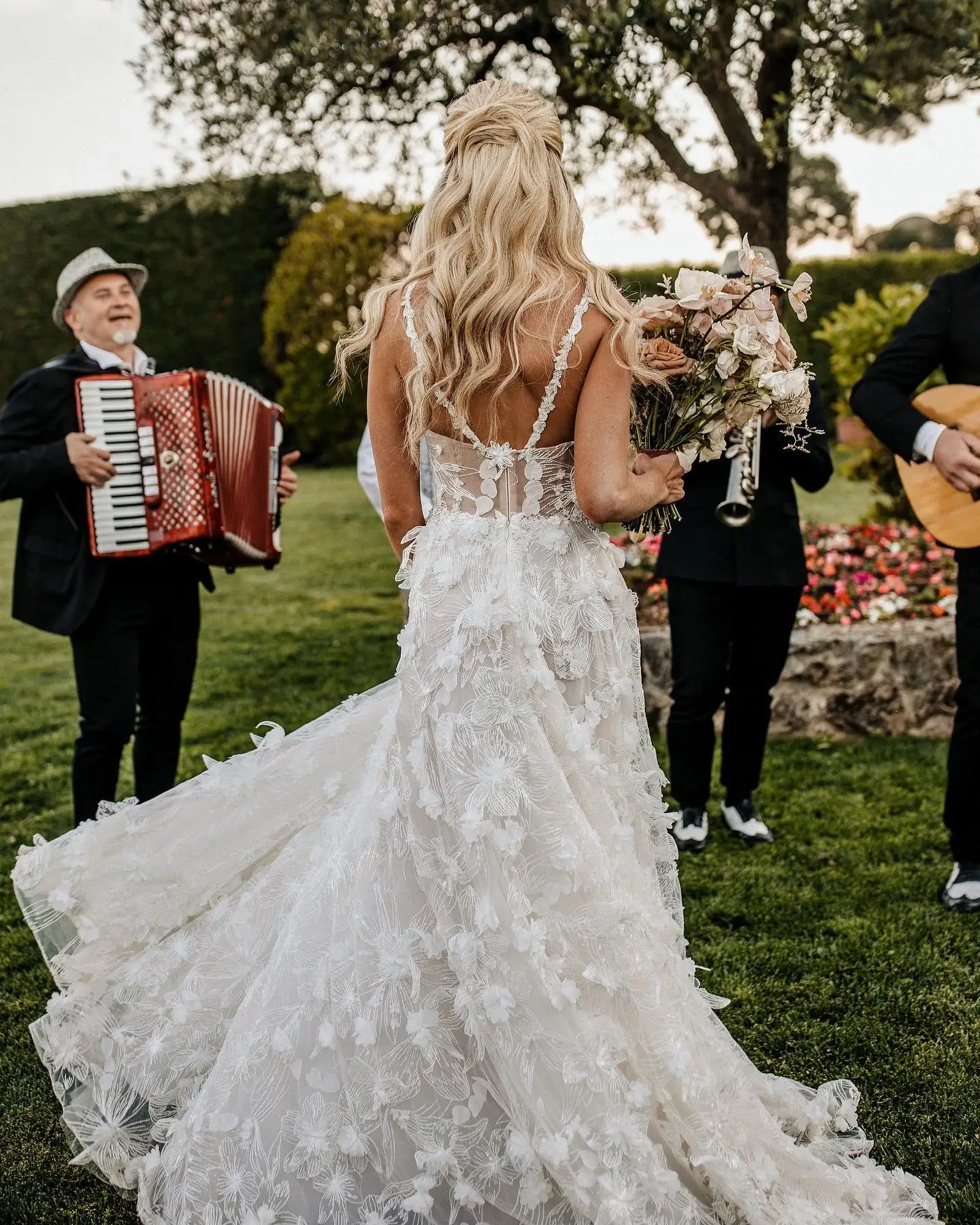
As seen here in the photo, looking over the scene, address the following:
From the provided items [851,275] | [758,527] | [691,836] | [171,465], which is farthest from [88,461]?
[851,275]

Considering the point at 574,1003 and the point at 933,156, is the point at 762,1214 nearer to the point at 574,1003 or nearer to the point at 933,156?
the point at 574,1003

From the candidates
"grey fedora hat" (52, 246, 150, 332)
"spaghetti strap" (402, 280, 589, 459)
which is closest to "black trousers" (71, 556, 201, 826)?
"grey fedora hat" (52, 246, 150, 332)

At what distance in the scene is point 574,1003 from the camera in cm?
236

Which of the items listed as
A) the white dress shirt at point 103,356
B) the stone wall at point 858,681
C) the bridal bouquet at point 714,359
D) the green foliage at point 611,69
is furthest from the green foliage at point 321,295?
the bridal bouquet at point 714,359

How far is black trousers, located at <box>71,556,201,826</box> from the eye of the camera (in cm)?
387

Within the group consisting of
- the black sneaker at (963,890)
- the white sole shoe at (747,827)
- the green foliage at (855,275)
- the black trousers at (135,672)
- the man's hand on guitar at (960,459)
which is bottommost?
the white sole shoe at (747,827)

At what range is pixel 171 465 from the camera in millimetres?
3869

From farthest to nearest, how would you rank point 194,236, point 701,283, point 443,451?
point 194,236 → point 701,283 → point 443,451

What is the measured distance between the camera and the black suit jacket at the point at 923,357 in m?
4.03

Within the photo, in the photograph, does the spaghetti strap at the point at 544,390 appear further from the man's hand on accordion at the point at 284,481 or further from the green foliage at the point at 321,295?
the green foliage at the point at 321,295

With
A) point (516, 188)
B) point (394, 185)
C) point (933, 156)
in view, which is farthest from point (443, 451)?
point (933, 156)

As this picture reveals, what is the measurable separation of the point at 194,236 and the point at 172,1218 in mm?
16787

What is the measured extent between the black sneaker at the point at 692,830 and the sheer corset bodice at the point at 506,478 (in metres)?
2.36

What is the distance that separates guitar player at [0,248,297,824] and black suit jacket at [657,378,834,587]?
1.96 m
